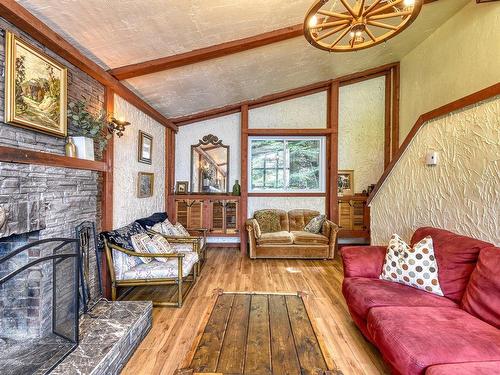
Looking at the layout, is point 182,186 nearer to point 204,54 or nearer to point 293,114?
point 293,114

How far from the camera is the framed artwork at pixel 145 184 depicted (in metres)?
3.82

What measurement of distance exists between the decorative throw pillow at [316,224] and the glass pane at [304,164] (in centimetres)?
80

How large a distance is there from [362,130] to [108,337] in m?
5.41

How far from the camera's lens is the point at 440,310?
73.5 inches

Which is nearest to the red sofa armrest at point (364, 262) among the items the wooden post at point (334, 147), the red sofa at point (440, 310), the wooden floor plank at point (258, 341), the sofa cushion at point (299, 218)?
the red sofa at point (440, 310)

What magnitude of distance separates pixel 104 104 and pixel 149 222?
1.68 metres

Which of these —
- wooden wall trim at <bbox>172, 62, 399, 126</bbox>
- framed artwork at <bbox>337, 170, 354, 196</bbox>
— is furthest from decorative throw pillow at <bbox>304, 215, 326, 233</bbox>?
wooden wall trim at <bbox>172, 62, 399, 126</bbox>

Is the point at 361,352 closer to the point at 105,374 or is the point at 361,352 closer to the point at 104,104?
the point at 105,374

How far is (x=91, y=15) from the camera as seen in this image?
6.50 ft

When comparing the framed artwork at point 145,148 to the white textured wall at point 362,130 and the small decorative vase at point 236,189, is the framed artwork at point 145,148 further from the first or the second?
the white textured wall at point 362,130

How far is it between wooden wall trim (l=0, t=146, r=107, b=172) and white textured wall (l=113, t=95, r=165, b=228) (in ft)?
2.30

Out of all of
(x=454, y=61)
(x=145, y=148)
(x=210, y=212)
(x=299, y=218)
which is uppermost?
(x=454, y=61)

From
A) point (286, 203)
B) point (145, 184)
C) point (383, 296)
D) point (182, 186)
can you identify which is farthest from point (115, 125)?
point (286, 203)

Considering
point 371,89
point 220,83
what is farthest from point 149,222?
point 371,89
